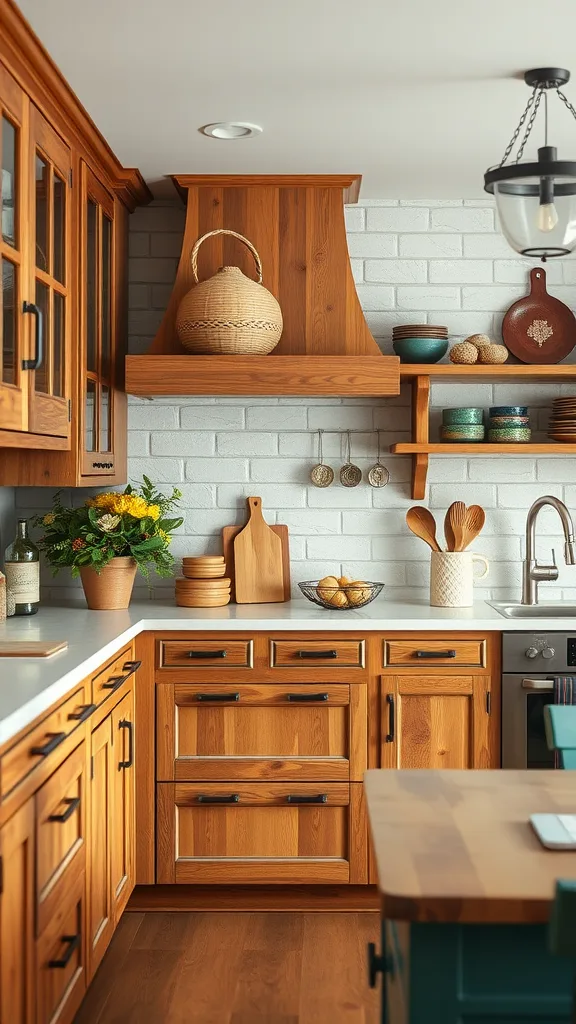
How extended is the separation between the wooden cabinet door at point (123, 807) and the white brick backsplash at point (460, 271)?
197 centimetres

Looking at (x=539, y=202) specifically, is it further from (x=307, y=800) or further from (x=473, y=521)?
(x=307, y=800)

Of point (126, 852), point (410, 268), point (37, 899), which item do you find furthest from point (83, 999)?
point (410, 268)

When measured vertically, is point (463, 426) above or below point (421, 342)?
below

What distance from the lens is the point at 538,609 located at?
3820 mm

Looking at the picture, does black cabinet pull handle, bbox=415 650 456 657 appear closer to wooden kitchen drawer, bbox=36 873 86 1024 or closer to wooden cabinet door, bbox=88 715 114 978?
wooden cabinet door, bbox=88 715 114 978

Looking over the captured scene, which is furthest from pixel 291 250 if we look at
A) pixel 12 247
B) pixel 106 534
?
pixel 12 247

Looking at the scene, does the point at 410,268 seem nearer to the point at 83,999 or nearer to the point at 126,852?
the point at 126,852

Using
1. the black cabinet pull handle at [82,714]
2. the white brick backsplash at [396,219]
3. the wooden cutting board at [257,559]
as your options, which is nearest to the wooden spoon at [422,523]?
the wooden cutting board at [257,559]

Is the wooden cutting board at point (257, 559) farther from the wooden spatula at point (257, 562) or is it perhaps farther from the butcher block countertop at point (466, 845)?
the butcher block countertop at point (466, 845)

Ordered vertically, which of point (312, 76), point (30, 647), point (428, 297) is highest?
point (312, 76)

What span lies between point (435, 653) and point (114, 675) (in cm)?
107

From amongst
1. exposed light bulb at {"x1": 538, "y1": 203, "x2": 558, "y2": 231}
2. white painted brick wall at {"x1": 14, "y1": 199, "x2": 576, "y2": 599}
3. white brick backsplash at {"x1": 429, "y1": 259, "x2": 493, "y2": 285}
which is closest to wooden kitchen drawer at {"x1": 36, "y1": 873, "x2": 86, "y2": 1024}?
white painted brick wall at {"x1": 14, "y1": 199, "x2": 576, "y2": 599}

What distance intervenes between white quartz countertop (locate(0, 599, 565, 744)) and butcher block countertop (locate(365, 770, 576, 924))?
1.00 m

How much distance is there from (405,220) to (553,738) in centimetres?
241
